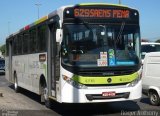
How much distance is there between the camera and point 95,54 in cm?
1105

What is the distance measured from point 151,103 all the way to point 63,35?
454 cm

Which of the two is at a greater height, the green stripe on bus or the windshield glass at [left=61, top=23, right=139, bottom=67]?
the windshield glass at [left=61, top=23, right=139, bottom=67]

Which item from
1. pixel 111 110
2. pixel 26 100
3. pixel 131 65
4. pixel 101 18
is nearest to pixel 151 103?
pixel 111 110

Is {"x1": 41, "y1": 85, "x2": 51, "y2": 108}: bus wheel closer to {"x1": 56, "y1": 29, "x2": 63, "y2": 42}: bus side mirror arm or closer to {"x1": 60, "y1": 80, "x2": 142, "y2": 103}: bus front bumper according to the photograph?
{"x1": 60, "y1": 80, "x2": 142, "y2": 103}: bus front bumper

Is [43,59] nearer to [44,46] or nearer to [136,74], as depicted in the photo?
[44,46]

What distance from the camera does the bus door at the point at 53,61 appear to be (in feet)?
38.7

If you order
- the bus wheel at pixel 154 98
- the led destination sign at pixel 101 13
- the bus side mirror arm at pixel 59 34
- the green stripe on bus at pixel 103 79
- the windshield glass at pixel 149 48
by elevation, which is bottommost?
the bus wheel at pixel 154 98

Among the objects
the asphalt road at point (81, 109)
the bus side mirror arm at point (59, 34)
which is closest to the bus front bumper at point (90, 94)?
the asphalt road at point (81, 109)

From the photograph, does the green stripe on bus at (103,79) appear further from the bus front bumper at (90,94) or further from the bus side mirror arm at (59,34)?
the bus side mirror arm at (59,34)

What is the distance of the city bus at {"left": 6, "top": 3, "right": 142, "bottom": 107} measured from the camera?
1095 cm

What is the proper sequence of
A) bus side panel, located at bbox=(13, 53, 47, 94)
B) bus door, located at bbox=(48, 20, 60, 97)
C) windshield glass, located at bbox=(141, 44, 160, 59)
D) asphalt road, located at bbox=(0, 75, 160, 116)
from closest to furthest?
bus door, located at bbox=(48, 20, 60, 97) < asphalt road, located at bbox=(0, 75, 160, 116) < bus side panel, located at bbox=(13, 53, 47, 94) < windshield glass, located at bbox=(141, 44, 160, 59)

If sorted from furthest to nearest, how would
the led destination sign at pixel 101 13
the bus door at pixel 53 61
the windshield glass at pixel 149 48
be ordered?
the windshield glass at pixel 149 48 < the bus door at pixel 53 61 < the led destination sign at pixel 101 13

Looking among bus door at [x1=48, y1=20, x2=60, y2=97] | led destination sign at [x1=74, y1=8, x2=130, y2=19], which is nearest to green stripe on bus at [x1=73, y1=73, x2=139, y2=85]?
bus door at [x1=48, y1=20, x2=60, y2=97]

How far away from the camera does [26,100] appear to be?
16078mm
